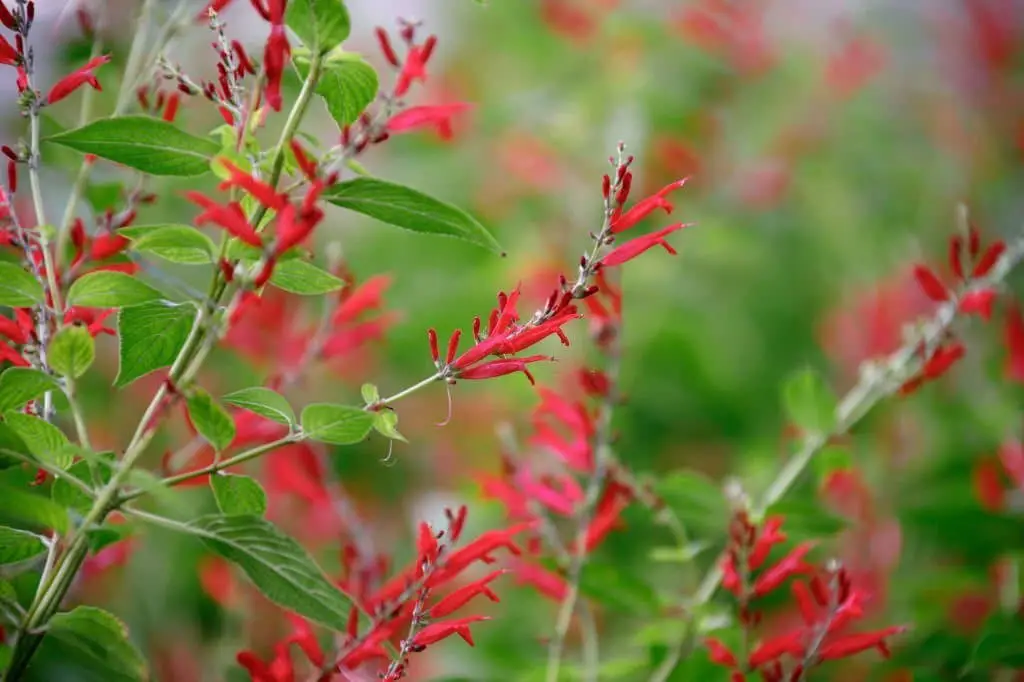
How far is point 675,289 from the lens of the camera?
149 centimetres

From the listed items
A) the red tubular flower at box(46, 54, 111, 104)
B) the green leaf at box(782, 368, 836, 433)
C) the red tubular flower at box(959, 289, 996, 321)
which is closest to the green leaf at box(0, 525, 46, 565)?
the red tubular flower at box(46, 54, 111, 104)

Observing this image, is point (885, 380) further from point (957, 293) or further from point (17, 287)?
point (17, 287)

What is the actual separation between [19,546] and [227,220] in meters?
0.24

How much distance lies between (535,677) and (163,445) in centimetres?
78

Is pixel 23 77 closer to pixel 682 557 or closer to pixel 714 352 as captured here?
pixel 682 557

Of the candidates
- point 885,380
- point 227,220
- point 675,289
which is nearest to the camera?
point 227,220

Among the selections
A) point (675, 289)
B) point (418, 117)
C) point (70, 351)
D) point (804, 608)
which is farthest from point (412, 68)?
point (675, 289)

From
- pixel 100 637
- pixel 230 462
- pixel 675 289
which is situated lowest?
pixel 100 637

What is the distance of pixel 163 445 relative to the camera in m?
1.33

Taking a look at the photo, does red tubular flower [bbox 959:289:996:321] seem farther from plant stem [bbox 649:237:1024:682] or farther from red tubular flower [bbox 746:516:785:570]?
red tubular flower [bbox 746:516:785:570]

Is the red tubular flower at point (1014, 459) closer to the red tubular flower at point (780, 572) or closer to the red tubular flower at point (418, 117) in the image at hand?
the red tubular flower at point (780, 572)

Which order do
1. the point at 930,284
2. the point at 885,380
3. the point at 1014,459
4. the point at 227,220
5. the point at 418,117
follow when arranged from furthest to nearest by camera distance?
the point at 1014,459 < the point at 885,380 < the point at 930,284 < the point at 418,117 < the point at 227,220

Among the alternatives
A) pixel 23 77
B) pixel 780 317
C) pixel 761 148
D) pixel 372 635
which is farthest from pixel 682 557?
pixel 761 148

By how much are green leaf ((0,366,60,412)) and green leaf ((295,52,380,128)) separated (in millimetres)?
199
